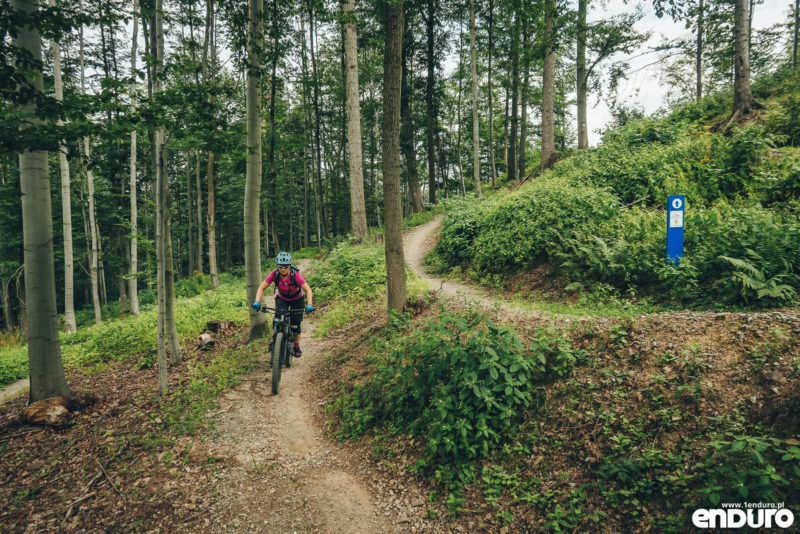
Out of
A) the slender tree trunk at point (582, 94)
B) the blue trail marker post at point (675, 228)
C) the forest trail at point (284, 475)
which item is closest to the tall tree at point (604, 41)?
the slender tree trunk at point (582, 94)

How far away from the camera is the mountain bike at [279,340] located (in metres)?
6.67

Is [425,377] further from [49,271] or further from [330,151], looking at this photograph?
[330,151]

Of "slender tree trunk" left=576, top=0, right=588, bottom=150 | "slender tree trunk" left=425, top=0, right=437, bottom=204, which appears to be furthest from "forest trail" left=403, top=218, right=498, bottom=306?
"slender tree trunk" left=576, top=0, right=588, bottom=150

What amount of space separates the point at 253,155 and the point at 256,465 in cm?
670

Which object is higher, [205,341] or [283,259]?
[283,259]

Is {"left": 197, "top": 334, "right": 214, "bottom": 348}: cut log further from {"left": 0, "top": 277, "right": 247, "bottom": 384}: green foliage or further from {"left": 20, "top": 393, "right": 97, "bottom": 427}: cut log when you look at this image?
{"left": 20, "top": 393, "right": 97, "bottom": 427}: cut log

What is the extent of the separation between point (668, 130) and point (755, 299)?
32.6 ft

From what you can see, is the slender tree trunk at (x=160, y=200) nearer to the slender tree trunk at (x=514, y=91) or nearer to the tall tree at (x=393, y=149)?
the tall tree at (x=393, y=149)

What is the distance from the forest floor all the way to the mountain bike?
499 millimetres

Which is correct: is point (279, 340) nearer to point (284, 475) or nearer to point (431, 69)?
point (284, 475)

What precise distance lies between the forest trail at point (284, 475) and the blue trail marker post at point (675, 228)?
6.48 meters

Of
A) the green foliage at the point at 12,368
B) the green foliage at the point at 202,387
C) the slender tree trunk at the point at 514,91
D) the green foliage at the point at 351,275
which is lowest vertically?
the green foliage at the point at 12,368

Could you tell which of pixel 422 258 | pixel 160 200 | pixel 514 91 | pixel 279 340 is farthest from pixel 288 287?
pixel 514 91

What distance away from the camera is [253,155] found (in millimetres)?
8305
